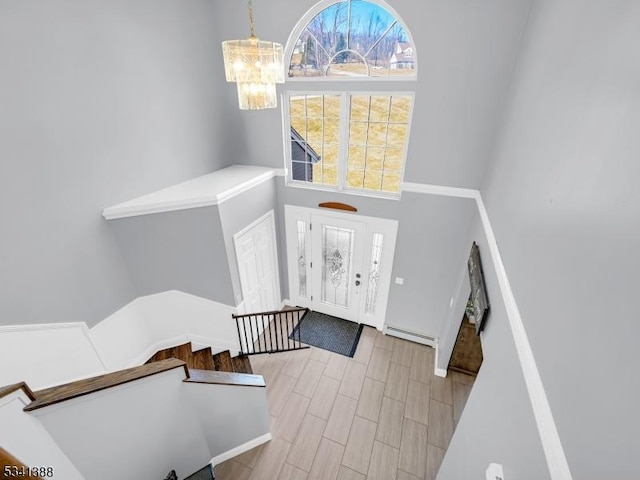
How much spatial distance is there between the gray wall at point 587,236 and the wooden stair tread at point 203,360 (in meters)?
3.81

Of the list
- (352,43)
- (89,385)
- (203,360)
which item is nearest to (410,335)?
(203,360)

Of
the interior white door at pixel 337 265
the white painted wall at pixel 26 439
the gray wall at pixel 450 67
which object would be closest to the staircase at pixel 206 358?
the interior white door at pixel 337 265

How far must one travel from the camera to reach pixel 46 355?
8.82 ft

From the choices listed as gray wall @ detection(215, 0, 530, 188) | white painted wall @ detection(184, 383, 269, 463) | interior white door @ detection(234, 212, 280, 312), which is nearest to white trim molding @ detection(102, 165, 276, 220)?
interior white door @ detection(234, 212, 280, 312)

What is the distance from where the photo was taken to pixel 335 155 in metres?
4.16

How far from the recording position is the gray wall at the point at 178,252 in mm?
3330

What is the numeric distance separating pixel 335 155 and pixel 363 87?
0.96 m

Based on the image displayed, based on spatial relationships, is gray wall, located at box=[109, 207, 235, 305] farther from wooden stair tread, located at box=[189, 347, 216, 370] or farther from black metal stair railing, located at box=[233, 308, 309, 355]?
wooden stair tread, located at box=[189, 347, 216, 370]

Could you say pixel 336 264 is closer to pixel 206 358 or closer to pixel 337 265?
pixel 337 265

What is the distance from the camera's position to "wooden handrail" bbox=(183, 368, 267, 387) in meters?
2.67

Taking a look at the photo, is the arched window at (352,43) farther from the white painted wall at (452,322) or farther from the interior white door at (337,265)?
the white painted wall at (452,322)

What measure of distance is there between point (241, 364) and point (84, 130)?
11.2ft

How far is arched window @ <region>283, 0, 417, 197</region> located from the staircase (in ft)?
9.37

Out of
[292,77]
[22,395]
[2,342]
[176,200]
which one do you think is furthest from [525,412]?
[292,77]
